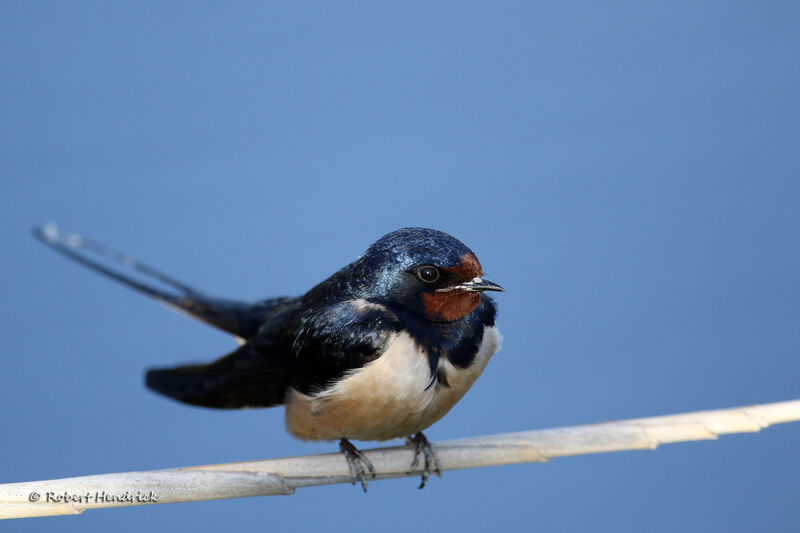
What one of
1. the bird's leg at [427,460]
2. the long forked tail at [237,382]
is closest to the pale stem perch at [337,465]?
the bird's leg at [427,460]

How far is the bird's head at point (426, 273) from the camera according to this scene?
1.22m

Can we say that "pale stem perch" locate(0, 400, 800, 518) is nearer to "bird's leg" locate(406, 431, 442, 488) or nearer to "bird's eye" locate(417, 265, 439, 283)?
"bird's leg" locate(406, 431, 442, 488)

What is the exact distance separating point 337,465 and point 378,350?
0.17m

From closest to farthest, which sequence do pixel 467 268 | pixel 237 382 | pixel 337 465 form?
pixel 467 268, pixel 337 465, pixel 237 382

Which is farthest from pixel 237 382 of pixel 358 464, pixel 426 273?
pixel 426 273

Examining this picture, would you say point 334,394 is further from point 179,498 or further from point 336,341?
point 179,498

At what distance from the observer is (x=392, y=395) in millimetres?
1294

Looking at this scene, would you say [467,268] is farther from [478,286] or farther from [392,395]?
[392,395]

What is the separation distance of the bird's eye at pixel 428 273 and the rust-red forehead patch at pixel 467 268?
0.05 ft

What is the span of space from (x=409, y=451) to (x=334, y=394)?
17 centimetres

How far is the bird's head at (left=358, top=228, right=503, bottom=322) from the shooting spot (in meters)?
1.22

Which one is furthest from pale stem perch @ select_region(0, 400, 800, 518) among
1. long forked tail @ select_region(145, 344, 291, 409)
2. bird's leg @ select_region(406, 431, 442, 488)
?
long forked tail @ select_region(145, 344, 291, 409)

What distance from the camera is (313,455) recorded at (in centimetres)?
134

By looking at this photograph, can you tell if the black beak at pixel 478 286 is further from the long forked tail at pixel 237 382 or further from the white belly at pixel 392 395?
the long forked tail at pixel 237 382
